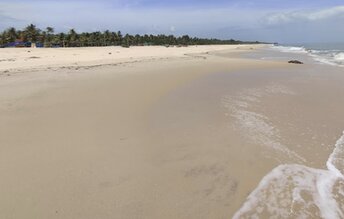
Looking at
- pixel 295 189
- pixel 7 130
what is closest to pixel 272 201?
pixel 295 189

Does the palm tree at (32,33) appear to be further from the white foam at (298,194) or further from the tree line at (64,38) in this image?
the white foam at (298,194)

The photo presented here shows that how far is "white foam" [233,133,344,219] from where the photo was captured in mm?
4258

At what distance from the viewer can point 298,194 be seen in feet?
15.5

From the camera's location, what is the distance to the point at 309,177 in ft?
17.4

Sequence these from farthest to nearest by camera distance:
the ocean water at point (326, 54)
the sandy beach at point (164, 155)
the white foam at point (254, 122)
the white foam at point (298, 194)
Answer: the ocean water at point (326, 54)
the white foam at point (254, 122)
the sandy beach at point (164, 155)
the white foam at point (298, 194)

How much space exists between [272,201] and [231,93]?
882 centimetres

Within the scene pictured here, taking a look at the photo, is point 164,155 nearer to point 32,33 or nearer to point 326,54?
point 326,54

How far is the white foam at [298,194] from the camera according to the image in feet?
14.0

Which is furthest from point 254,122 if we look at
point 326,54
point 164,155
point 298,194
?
point 326,54

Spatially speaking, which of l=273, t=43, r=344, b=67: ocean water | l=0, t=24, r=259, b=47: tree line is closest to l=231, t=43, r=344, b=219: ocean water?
l=273, t=43, r=344, b=67: ocean water

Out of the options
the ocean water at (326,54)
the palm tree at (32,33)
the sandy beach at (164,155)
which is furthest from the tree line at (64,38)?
the sandy beach at (164,155)

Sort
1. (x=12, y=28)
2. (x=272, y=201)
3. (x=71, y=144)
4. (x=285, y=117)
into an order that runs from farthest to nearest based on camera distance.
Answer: (x=12, y=28) < (x=285, y=117) < (x=71, y=144) < (x=272, y=201)

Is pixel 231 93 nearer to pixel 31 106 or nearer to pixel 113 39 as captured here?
pixel 31 106

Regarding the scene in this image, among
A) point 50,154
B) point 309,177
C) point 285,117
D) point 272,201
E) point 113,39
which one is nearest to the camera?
point 272,201
